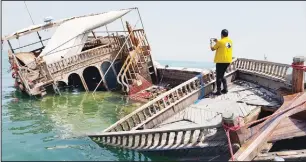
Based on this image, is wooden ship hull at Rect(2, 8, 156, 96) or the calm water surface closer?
the calm water surface

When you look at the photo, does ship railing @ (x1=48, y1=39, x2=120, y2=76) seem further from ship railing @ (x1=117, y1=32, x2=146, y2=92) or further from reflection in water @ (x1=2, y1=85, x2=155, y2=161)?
reflection in water @ (x1=2, y1=85, x2=155, y2=161)

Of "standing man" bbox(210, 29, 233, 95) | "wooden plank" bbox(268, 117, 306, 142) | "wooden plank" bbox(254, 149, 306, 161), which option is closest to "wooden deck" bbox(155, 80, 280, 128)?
"standing man" bbox(210, 29, 233, 95)

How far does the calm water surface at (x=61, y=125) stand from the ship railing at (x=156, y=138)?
345mm

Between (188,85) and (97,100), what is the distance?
23.8 ft

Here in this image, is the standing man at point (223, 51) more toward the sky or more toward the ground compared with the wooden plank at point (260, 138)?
more toward the sky

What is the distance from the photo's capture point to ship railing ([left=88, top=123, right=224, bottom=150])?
32.0 feet

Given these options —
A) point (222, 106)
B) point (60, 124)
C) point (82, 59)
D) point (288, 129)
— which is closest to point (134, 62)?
point (82, 59)

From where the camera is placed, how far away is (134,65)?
2012cm

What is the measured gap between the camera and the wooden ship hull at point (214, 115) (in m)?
9.42

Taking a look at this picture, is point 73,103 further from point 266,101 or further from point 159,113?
point 266,101

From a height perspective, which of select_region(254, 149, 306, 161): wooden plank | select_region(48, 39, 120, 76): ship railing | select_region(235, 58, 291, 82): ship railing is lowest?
select_region(254, 149, 306, 161): wooden plank

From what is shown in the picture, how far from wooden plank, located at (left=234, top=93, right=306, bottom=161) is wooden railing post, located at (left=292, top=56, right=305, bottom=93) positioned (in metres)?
1.16

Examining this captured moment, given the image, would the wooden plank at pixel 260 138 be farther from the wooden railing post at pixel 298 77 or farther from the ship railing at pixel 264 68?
the ship railing at pixel 264 68

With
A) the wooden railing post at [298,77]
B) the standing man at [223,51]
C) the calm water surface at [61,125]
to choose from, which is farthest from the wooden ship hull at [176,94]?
the standing man at [223,51]
